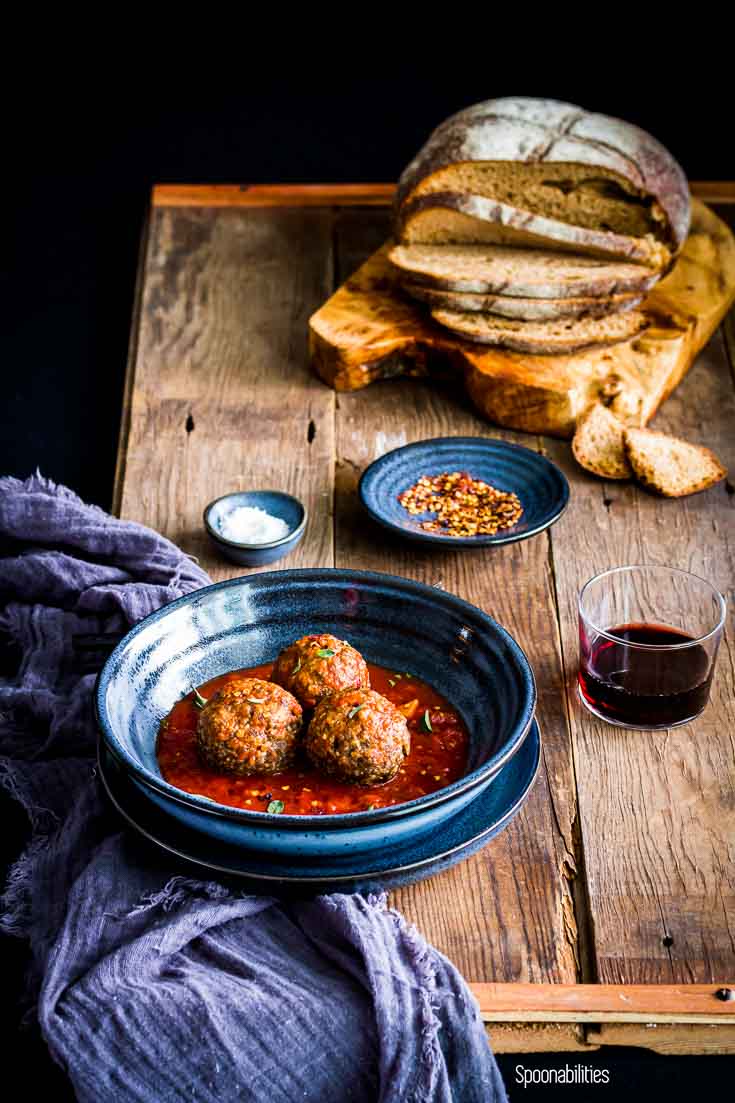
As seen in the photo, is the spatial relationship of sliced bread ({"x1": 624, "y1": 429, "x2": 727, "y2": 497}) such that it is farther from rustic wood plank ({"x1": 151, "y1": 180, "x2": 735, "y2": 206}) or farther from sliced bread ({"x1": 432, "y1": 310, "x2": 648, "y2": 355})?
rustic wood plank ({"x1": 151, "y1": 180, "x2": 735, "y2": 206})

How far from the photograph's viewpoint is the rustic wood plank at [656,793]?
2219mm

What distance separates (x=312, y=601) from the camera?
8.54 ft

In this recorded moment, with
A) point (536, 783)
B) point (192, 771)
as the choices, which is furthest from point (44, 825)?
point (536, 783)

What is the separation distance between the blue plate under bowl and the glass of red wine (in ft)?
1.00

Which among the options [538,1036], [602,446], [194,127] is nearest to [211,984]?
[538,1036]

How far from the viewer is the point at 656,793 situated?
247 centimetres

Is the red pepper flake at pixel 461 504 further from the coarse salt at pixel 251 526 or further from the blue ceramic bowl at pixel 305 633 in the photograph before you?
the blue ceramic bowl at pixel 305 633

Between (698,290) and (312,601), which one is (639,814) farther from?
(698,290)

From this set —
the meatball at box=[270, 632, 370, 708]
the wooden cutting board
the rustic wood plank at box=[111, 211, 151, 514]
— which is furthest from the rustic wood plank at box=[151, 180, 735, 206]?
the meatball at box=[270, 632, 370, 708]

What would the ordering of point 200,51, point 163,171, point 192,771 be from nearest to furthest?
1. point 192,771
2. point 163,171
3. point 200,51

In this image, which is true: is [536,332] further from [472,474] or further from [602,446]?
[472,474]

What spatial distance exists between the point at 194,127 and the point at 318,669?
3.56 meters

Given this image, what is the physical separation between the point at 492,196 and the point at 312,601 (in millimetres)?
1483

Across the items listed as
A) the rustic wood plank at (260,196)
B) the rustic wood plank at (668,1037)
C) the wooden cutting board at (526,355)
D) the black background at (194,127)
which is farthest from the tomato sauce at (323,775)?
the rustic wood plank at (260,196)
